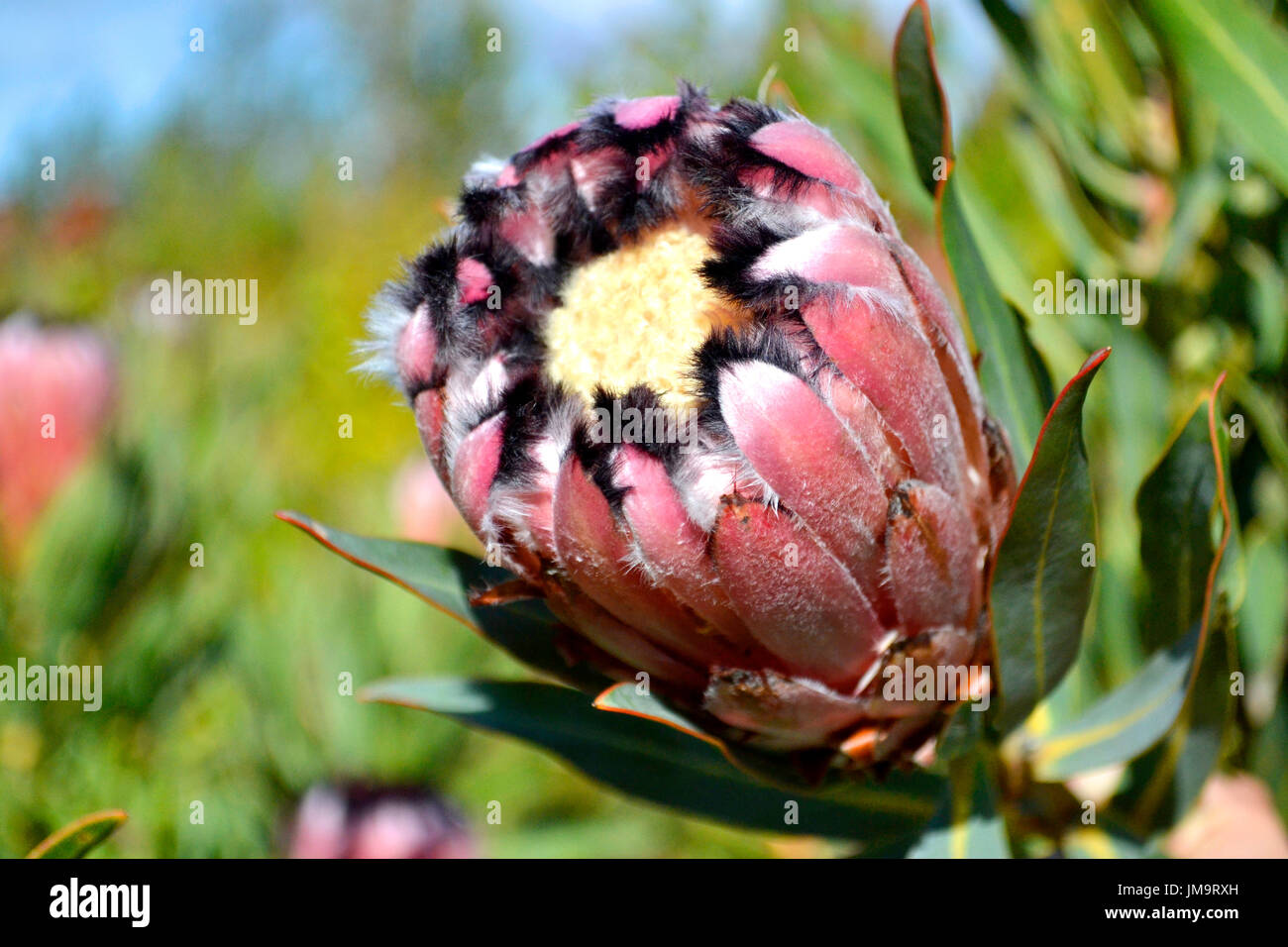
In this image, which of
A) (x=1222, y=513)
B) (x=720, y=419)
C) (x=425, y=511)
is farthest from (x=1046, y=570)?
(x=425, y=511)

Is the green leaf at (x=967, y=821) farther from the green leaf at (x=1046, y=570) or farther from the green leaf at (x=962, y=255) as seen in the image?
the green leaf at (x=962, y=255)

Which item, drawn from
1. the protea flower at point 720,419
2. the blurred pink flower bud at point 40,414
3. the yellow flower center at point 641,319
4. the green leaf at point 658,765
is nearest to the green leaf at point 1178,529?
the protea flower at point 720,419

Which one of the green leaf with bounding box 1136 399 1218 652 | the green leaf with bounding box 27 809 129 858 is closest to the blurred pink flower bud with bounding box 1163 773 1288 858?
the green leaf with bounding box 1136 399 1218 652

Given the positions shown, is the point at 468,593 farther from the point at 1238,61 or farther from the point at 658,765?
the point at 1238,61

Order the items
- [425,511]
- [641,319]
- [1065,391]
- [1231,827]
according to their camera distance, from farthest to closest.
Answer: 1. [425,511]
2. [1231,827]
3. [641,319]
4. [1065,391]

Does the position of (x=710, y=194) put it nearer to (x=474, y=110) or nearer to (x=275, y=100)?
(x=275, y=100)
